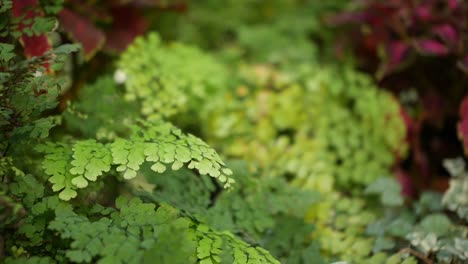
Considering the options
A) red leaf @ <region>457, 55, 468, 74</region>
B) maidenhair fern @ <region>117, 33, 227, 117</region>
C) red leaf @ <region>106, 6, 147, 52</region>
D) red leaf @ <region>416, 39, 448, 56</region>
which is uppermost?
red leaf @ <region>416, 39, 448, 56</region>

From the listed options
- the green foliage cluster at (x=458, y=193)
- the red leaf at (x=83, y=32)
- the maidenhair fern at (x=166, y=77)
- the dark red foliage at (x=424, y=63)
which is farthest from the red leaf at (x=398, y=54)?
the red leaf at (x=83, y=32)

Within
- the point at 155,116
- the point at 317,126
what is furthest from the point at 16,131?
the point at 317,126

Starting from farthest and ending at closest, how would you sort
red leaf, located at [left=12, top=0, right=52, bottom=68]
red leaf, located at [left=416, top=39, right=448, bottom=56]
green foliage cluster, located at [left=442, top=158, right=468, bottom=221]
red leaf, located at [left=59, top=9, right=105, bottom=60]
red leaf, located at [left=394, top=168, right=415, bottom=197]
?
red leaf, located at [left=394, top=168, right=415, bottom=197], red leaf, located at [left=416, top=39, right=448, bottom=56], red leaf, located at [left=59, top=9, right=105, bottom=60], green foliage cluster, located at [left=442, top=158, right=468, bottom=221], red leaf, located at [left=12, top=0, right=52, bottom=68]

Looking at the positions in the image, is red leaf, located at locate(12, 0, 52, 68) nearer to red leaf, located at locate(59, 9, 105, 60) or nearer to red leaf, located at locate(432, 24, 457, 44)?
red leaf, located at locate(59, 9, 105, 60)

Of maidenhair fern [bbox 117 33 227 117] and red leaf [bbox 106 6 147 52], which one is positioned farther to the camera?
red leaf [bbox 106 6 147 52]

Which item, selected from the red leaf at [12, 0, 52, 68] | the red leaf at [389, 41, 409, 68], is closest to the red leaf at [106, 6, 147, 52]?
the red leaf at [12, 0, 52, 68]

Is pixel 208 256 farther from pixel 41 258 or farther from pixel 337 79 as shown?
pixel 337 79

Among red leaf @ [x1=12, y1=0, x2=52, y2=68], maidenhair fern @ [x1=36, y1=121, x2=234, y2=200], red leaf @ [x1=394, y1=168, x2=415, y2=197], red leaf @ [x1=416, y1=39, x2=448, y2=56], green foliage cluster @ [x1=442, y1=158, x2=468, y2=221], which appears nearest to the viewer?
maidenhair fern @ [x1=36, y1=121, x2=234, y2=200]
